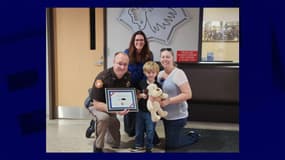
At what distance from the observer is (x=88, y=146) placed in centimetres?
225

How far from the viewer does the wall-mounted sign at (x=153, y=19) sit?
2.21 meters

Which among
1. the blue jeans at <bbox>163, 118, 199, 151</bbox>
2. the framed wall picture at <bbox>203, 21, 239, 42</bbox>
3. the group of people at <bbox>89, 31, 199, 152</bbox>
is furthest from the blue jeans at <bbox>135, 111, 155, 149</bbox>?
the framed wall picture at <bbox>203, 21, 239, 42</bbox>

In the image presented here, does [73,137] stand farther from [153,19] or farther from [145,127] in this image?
[153,19]

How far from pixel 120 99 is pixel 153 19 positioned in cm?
60

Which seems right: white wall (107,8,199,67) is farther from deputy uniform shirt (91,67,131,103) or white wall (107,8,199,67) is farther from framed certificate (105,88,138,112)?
framed certificate (105,88,138,112)

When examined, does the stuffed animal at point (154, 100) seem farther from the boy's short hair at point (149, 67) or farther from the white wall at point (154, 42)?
the white wall at point (154, 42)

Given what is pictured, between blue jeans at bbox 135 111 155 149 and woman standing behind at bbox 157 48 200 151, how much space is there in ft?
0.35

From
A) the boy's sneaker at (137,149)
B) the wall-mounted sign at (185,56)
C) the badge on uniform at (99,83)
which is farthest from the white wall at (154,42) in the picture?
the boy's sneaker at (137,149)

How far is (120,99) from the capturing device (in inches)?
88.4

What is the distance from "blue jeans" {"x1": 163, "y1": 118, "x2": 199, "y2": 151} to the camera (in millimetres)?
2303

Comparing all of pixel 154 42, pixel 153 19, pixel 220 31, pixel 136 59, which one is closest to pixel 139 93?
pixel 136 59

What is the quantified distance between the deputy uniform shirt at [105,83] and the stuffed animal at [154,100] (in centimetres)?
17

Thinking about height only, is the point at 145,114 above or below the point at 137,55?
below
